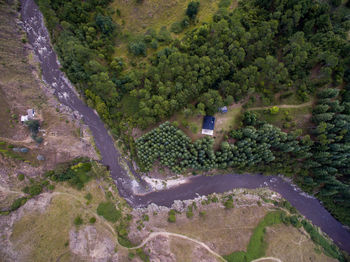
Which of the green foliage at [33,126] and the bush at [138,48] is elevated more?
the bush at [138,48]

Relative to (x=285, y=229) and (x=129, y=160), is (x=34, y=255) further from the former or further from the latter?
(x=285, y=229)

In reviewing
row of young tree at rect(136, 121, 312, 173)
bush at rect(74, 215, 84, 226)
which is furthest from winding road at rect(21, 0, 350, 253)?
bush at rect(74, 215, 84, 226)

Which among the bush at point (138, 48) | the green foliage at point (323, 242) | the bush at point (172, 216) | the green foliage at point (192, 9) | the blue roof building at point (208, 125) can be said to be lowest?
the green foliage at point (323, 242)

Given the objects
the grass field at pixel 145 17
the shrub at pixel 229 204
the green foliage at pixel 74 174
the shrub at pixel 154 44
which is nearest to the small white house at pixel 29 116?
the green foliage at pixel 74 174

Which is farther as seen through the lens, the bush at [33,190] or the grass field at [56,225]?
the bush at [33,190]

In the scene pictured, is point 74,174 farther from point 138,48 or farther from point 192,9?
point 192,9

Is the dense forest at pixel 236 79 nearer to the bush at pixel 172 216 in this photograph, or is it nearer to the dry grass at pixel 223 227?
the dry grass at pixel 223 227

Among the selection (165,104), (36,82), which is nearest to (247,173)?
(165,104)
